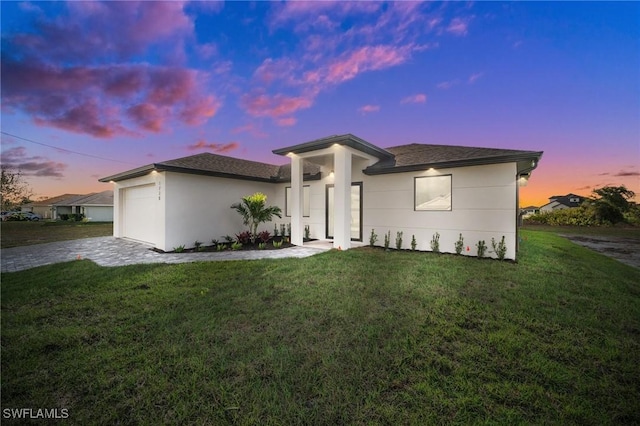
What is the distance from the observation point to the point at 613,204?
20.8m

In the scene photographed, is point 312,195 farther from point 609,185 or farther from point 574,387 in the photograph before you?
Answer: point 609,185

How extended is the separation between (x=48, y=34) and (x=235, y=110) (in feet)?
19.3

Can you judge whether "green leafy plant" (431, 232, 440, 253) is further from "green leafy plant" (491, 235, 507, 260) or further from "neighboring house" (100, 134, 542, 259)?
"green leafy plant" (491, 235, 507, 260)

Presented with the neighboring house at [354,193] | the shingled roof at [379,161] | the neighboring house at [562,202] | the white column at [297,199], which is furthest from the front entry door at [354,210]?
the neighboring house at [562,202]

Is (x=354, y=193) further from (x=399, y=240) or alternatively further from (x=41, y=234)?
(x=41, y=234)

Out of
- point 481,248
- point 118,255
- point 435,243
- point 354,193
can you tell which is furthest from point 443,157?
point 118,255

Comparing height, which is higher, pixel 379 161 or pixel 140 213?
pixel 379 161

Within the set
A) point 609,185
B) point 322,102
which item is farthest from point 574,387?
point 609,185

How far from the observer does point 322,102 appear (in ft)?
37.1

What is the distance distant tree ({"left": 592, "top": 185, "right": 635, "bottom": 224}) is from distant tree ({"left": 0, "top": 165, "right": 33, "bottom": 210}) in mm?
47031

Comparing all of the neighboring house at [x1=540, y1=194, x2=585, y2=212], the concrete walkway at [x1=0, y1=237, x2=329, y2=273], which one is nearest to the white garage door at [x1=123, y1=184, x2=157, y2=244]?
the concrete walkway at [x1=0, y1=237, x2=329, y2=273]

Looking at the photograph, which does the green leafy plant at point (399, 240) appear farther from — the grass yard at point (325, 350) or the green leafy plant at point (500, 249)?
the grass yard at point (325, 350)

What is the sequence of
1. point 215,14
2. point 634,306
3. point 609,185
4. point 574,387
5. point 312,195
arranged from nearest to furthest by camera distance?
point 574,387 < point 634,306 < point 215,14 < point 312,195 < point 609,185

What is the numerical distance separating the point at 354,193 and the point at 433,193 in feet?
9.43
